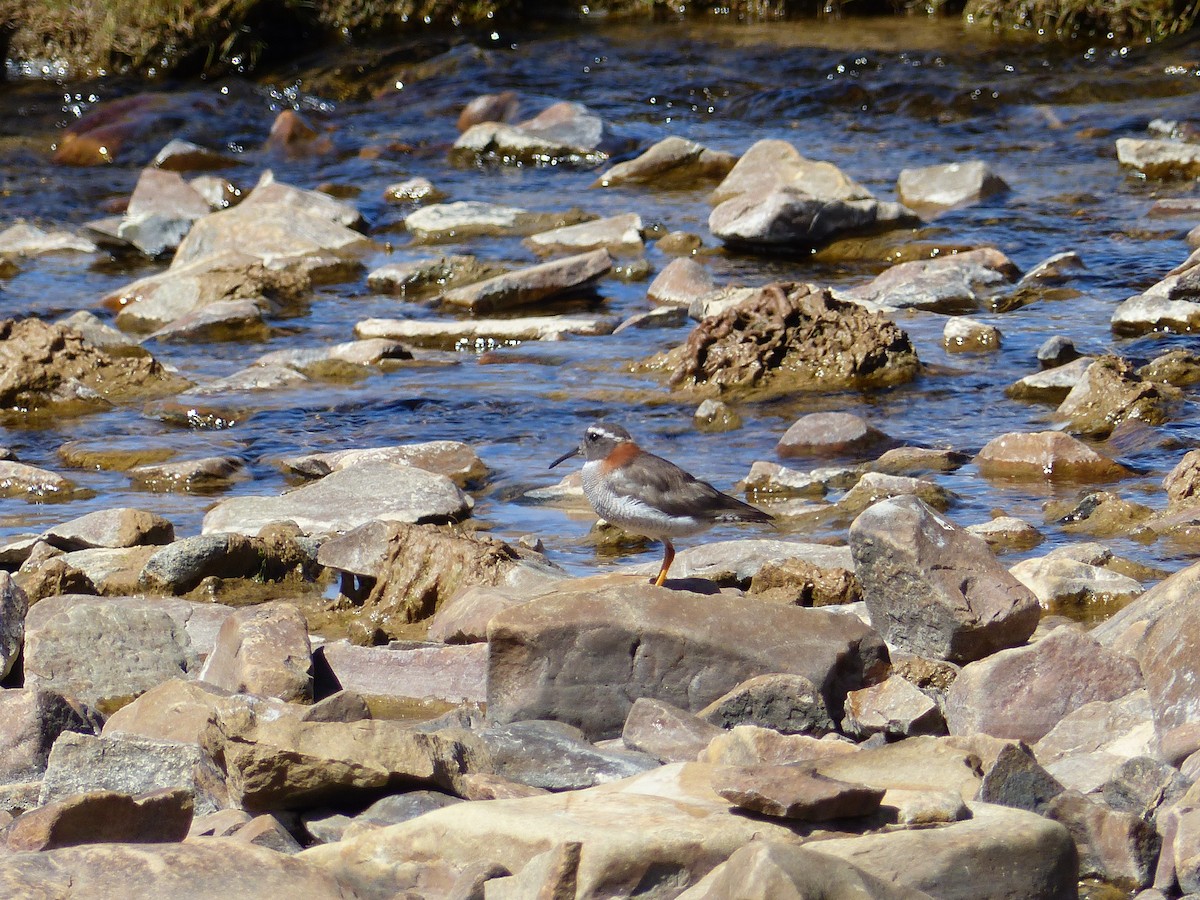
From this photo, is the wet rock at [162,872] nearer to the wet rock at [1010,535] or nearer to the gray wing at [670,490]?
the gray wing at [670,490]

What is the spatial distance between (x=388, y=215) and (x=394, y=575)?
1029 centimetres

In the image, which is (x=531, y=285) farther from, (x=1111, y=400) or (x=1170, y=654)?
(x=1170, y=654)

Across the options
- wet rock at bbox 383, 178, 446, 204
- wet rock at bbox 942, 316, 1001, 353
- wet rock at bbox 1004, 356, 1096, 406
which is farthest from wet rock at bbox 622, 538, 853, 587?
wet rock at bbox 383, 178, 446, 204

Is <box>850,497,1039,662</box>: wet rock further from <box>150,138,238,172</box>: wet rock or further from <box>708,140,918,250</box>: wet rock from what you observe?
<box>150,138,238,172</box>: wet rock

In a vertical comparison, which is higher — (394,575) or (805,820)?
(805,820)

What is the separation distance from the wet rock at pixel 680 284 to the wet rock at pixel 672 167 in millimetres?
4196

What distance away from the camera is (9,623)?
6352mm

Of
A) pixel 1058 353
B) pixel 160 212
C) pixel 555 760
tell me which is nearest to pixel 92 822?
pixel 555 760

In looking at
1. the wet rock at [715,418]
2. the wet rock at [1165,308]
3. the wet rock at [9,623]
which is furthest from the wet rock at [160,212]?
the wet rock at [9,623]

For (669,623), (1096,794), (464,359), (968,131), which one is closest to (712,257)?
(464,359)

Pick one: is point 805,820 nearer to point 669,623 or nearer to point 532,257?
point 669,623

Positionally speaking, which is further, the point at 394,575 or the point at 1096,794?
the point at 394,575

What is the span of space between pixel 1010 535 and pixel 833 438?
1.93 m

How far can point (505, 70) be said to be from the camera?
22.9 m
